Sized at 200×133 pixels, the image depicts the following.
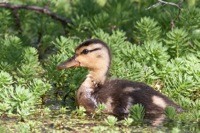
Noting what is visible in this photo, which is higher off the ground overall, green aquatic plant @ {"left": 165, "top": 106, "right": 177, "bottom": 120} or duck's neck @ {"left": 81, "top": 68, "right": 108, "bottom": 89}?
duck's neck @ {"left": 81, "top": 68, "right": 108, "bottom": 89}

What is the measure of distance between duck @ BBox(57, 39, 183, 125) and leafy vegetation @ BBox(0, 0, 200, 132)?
0.50 ft

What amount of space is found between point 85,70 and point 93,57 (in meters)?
0.41

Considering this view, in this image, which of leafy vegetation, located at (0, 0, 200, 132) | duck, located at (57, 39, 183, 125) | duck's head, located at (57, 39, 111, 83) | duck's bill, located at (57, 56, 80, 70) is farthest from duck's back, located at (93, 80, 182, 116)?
duck's bill, located at (57, 56, 80, 70)

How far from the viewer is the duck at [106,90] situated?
7.82 m

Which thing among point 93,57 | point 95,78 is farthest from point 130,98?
point 93,57

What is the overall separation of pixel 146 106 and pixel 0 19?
124 inches

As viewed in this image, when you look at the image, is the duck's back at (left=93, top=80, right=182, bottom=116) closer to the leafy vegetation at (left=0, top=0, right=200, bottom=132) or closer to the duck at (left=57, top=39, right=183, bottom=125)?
the duck at (left=57, top=39, right=183, bottom=125)

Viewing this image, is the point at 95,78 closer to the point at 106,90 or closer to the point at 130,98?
→ the point at 106,90

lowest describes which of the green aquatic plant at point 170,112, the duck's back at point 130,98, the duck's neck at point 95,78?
the green aquatic plant at point 170,112

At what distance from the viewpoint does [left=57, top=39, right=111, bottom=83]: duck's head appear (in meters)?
8.44

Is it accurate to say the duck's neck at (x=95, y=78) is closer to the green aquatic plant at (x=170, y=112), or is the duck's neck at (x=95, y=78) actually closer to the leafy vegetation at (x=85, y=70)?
the leafy vegetation at (x=85, y=70)

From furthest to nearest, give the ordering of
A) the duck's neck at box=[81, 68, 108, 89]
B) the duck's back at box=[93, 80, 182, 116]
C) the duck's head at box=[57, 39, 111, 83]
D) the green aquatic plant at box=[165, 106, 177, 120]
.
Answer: the duck's head at box=[57, 39, 111, 83] → the duck's neck at box=[81, 68, 108, 89] → the duck's back at box=[93, 80, 182, 116] → the green aquatic plant at box=[165, 106, 177, 120]

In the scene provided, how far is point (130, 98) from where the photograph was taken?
7883 millimetres

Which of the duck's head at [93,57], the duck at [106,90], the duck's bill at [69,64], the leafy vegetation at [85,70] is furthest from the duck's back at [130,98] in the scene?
the duck's bill at [69,64]
